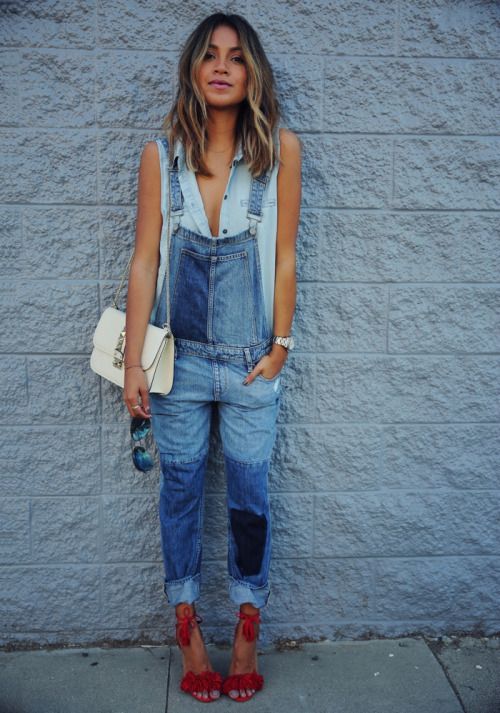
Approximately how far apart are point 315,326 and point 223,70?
3.39ft

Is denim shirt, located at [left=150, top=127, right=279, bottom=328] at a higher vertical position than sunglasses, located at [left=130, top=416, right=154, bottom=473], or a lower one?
higher

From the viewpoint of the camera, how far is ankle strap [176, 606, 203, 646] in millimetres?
2686

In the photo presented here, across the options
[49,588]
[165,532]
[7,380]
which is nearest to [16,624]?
[49,588]

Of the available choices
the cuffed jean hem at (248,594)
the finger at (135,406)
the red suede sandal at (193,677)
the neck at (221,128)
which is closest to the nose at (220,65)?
the neck at (221,128)

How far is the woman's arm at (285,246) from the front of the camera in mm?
2506

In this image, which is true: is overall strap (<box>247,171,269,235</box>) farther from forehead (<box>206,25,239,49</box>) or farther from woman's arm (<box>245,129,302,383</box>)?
forehead (<box>206,25,239,49</box>)

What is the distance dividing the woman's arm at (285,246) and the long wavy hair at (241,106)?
2.3 inches

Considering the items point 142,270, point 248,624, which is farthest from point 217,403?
point 248,624

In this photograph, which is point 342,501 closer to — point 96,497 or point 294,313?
point 294,313

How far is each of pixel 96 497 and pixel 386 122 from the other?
1908mm

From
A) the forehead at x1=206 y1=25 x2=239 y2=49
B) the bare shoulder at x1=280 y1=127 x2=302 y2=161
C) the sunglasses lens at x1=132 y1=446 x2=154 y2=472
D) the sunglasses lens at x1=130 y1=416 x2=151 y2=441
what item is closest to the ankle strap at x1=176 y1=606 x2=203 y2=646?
the sunglasses lens at x1=132 y1=446 x2=154 y2=472

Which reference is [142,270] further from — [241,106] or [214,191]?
[241,106]

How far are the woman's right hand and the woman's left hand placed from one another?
36cm

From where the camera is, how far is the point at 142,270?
98.9 inches
